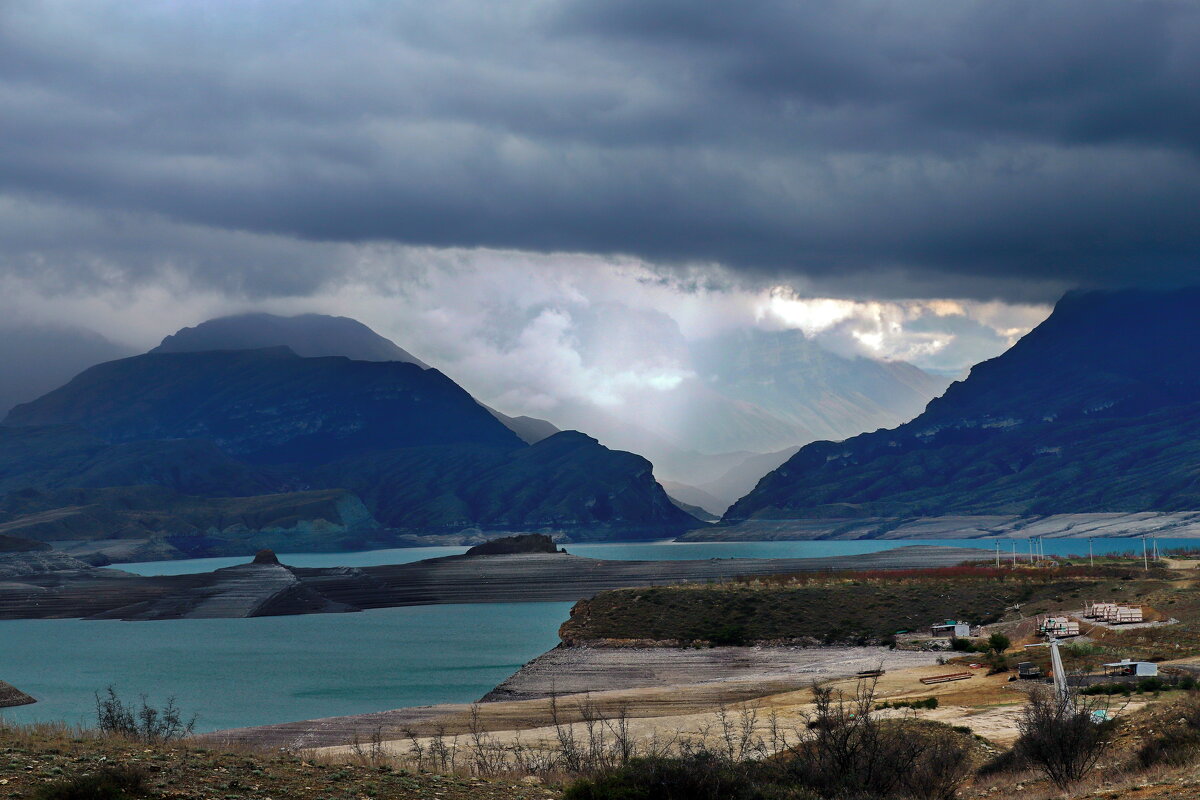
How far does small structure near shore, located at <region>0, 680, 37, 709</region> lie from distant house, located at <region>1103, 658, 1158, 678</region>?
2506 inches

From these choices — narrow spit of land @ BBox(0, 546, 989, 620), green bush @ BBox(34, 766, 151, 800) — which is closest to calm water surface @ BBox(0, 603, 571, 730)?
narrow spit of land @ BBox(0, 546, 989, 620)

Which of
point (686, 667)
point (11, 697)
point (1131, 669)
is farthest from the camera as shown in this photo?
point (686, 667)

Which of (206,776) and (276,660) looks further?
(276,660)

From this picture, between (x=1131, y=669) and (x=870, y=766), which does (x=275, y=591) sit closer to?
(x=1131, y=669)

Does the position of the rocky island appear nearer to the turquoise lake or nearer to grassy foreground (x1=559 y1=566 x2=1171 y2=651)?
the turquoise lake

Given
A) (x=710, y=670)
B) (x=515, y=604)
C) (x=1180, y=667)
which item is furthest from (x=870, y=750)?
(x=515, y=604)

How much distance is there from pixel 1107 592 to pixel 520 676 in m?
47.8

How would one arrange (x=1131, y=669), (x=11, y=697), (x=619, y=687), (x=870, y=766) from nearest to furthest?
1. (x=870, y=766)
2. (x=1131, y=669)
3. (x=619, y=687)
4. (x=11, y=697)

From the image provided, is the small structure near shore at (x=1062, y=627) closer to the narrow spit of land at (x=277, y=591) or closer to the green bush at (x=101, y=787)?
the green bush at (x=101, y=787)

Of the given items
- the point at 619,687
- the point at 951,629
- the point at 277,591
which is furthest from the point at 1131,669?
the point at 277,591

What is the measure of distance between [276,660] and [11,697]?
26.5m

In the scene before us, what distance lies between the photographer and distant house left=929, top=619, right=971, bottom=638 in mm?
85250

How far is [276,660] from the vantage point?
102188 millimetres

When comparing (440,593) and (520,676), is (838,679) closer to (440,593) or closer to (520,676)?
(520,676)
